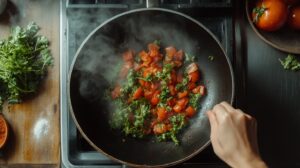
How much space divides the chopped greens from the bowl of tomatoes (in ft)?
0.79

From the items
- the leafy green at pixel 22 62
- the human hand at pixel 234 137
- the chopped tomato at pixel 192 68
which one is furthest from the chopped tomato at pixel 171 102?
the leafy green at pixel 22 62

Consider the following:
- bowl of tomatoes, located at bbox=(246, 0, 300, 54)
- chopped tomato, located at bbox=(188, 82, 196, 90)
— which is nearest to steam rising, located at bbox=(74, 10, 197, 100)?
chopped tomato, located at bbox=(188, 82, 196, 90)

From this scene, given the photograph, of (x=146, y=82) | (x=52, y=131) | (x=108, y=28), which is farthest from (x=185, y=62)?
(x=52, y=131)

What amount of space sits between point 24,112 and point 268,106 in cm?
77

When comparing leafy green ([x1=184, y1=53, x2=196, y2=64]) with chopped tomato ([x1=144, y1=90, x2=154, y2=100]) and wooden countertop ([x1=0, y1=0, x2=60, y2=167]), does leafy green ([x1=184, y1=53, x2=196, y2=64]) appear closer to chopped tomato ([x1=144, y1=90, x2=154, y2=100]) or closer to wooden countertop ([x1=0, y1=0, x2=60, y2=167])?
chopped tomato ([x1=144, y1=90, x2=154, y2=100])

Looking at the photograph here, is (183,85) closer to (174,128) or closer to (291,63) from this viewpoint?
(174,128)

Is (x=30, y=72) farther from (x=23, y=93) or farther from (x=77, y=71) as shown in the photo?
(x=77, y=71)

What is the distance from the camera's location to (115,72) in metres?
1.54

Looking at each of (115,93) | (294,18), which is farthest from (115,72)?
(294,18)

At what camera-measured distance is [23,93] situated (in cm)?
153

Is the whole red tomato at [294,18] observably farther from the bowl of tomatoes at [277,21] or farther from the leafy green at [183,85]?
the leafy green at [183,85]

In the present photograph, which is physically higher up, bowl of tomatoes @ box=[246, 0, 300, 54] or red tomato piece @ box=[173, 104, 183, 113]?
bowl of tomatoes @ box=[246, 0, 300, 54]

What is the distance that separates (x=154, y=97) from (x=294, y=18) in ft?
1.66

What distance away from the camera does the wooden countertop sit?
152 centimetres
